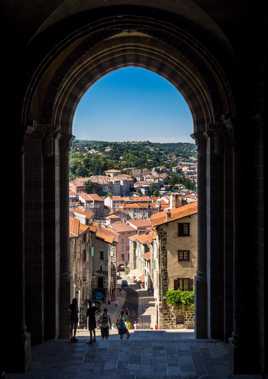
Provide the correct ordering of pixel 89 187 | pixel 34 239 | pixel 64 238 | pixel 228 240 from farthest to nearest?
1. pixel 89 187
2. pixel 64 238
3. pixel 34 239
4. pixel 228 240

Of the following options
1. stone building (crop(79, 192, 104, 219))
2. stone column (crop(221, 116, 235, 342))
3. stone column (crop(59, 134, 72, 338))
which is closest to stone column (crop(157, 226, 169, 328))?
stone column (crop(59, 134, 72, 338))

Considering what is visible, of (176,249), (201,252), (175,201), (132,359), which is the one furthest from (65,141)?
(175,201)

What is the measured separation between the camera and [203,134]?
1930cm

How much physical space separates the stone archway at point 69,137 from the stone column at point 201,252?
0.03 meters

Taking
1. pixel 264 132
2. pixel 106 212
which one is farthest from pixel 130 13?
pixel 106 212

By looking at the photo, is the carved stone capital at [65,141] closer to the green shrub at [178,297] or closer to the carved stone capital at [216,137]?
the carved stone capital at [216,137]

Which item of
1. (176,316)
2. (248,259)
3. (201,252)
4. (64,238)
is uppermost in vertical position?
(64,238)

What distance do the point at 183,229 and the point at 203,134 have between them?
71.4 ft

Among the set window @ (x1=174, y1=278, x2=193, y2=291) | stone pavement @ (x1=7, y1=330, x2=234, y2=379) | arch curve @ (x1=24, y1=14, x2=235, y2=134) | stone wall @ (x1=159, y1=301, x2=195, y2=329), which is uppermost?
arch curve @ (x1=24, y1=14, x2=235, y2=134)

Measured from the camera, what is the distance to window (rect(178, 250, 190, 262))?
133 ft

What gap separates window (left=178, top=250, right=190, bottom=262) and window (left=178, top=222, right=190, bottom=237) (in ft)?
4.10

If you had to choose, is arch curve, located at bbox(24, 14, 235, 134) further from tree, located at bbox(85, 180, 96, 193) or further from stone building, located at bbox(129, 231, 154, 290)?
tree, located at bbox(85, 180, 96, 193)

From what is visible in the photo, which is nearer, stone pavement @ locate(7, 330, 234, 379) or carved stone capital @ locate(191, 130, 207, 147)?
stone pavement @ locate(7, 330, 234, 379)

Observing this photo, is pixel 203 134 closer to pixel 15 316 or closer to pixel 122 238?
pixel 15 316
